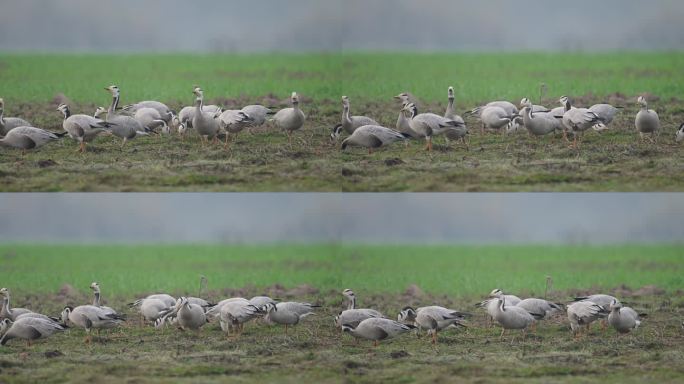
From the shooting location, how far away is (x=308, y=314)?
8.52 m

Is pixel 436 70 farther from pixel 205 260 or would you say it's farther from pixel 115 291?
pixel 115 291

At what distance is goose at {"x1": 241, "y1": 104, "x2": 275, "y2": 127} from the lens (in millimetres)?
8516

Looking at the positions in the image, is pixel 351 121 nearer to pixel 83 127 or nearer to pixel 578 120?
pixel 578 120

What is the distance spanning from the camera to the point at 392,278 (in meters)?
9.00

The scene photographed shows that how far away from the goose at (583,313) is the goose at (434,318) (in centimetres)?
77

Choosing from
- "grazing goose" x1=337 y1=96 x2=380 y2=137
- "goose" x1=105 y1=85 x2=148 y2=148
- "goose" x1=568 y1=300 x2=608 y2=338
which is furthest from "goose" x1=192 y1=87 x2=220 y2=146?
"goose" x1=568 y1=300 x2=608 y2=338

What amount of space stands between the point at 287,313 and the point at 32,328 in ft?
5.59

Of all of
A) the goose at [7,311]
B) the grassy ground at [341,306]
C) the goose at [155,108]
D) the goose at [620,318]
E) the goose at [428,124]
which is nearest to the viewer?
the grassy ground at [341,306]

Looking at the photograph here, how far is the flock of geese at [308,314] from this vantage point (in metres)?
8.12

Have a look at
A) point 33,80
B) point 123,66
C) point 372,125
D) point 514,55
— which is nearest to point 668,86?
point 514,55

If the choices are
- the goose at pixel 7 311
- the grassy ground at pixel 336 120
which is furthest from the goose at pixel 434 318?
the goose at pixel 7 311

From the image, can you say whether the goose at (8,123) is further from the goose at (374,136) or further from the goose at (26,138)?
the goose at (374,136)

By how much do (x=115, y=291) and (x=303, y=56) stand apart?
88.2 inches

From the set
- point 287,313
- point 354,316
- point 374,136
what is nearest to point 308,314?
point 287,313
